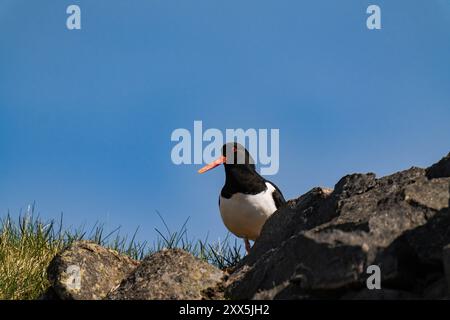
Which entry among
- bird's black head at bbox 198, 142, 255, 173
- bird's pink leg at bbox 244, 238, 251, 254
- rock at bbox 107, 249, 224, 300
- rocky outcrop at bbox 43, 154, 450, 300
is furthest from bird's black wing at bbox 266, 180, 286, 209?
rock at bbox 107, 249, 224, 300

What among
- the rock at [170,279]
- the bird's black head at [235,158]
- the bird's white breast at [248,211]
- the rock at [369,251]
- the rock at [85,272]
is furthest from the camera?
the bird's black head at [235,158]

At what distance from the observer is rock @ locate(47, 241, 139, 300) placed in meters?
5.77

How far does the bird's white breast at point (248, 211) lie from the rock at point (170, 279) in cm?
291

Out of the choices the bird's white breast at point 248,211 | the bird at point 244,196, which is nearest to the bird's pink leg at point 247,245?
the bird at point 244,196

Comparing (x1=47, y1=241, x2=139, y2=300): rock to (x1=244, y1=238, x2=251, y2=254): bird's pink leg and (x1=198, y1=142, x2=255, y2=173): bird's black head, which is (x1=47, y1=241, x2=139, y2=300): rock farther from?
(x1=198, y1=142, x2=255, y2=173): bird's black head

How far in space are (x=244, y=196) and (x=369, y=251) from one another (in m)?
4.52

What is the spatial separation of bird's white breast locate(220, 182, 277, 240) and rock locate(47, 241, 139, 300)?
2626 millimetres

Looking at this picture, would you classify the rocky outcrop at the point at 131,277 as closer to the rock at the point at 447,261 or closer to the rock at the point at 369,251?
the rock at the point at 369,251

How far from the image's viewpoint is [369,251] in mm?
4359

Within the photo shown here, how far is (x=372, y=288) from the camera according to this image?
14.0ft

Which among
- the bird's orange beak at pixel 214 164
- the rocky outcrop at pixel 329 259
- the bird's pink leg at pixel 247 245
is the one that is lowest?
the bird's pink leg at pixel 247 245

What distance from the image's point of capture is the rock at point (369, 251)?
4.36 metres

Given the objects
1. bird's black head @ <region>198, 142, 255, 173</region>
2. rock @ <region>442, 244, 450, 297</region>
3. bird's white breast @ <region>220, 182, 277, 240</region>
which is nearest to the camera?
rock @ <region>442, 244, 450, 297</region>
